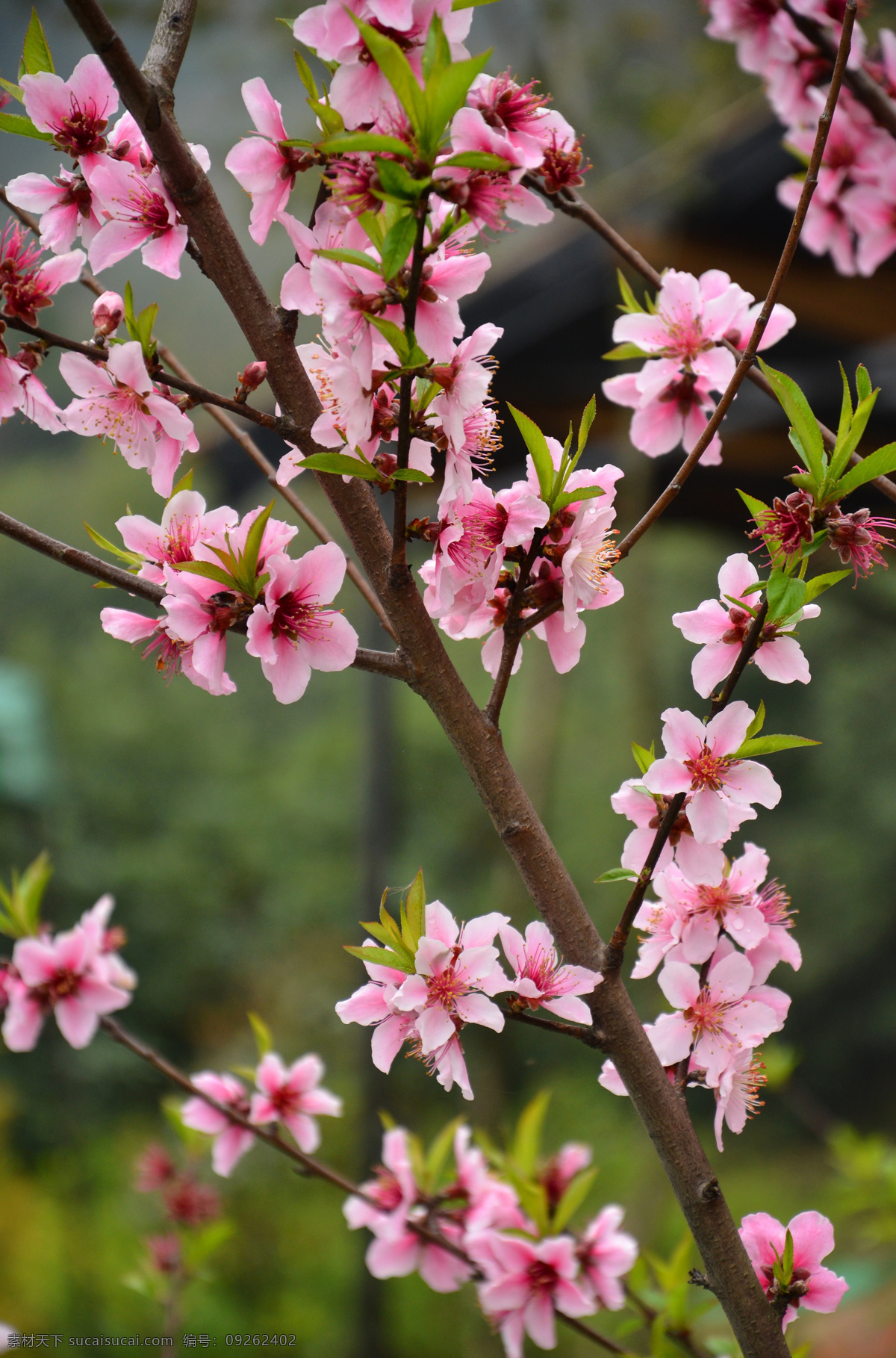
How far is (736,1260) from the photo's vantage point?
16.7 inches

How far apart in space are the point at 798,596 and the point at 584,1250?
1.83 ft

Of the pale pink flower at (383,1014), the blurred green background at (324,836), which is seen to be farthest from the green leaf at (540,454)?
the blurred green background at (324,836)

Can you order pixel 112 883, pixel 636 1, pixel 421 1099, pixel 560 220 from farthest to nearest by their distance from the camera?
pixel 112 883 < pixel 421 1099 < pixel 636 1 < pixel 560 220

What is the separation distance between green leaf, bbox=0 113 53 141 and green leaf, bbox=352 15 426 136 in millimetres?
205

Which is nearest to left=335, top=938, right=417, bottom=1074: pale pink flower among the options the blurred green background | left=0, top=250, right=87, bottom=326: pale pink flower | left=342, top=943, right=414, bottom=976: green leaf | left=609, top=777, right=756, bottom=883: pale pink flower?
left=342, top=943, right=414, bottom=976: green leaf

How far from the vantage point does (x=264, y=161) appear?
1.47 ft

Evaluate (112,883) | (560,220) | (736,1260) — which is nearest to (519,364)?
(560,220)

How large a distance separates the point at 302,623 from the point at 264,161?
21 cm

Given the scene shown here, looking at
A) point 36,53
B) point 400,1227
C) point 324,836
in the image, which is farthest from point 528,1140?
point 324,836

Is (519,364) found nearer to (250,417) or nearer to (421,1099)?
(250,417)

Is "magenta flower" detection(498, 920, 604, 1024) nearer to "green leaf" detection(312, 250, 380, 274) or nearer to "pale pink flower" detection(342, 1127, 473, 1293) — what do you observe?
"green leaf" detection(312, 250, 380, 274)

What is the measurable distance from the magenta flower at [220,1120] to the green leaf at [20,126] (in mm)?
679

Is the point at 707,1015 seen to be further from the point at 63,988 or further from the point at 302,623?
the point at 63,988

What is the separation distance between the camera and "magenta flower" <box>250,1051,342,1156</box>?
0.85 metres
